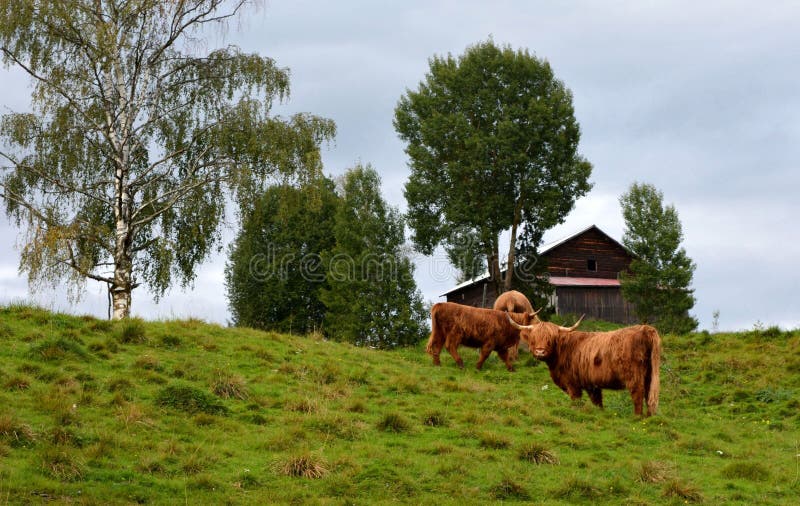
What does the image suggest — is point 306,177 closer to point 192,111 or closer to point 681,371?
point 192,111

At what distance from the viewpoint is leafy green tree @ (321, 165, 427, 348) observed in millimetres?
39500

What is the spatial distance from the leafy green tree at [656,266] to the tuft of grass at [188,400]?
32.1m

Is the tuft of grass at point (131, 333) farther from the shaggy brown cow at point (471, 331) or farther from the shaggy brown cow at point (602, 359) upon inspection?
the shaggy brown cow at point (602, 359)

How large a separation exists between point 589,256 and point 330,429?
37.4 m

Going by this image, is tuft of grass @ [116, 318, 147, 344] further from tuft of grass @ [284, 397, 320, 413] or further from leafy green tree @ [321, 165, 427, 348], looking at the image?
leafy green tree @ [321, 165, 427, 348]

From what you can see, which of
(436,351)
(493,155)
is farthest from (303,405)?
(493,155)

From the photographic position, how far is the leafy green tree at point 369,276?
39.5m

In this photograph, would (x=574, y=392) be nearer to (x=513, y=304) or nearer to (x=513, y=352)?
(x=513, y=352)

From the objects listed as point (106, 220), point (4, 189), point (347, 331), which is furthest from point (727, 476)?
point (347, 331)

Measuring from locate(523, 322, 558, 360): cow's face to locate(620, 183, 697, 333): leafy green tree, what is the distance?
1022 inches

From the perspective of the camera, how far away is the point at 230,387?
48.3ft

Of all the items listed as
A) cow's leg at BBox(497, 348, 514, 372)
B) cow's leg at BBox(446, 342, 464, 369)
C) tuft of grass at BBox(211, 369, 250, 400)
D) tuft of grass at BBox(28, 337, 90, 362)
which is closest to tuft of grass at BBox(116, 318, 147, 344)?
tuft of grass at BBox(28, 337, 90, 362)

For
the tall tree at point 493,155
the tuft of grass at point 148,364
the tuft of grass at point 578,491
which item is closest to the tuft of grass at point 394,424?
the tuft of grass at point 578,491

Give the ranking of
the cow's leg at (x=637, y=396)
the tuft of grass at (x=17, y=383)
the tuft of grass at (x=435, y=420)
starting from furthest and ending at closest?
the cow's leg at (x=637, y=396) → the tuft of grass at (x=435, y=420) → the tuft of grass at (x=17, y=383)
